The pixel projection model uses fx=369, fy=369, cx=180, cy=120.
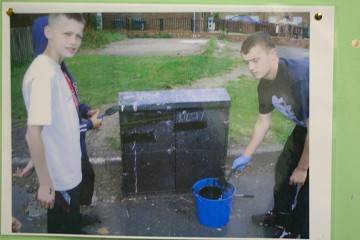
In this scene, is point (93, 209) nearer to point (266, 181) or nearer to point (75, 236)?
point (75, 236)

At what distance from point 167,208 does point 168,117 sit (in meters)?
0.38

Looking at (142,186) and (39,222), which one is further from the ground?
(142,186)

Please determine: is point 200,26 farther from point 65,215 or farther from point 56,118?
point 65,215

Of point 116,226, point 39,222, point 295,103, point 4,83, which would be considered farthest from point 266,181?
point 4,83

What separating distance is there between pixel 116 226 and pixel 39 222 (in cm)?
33

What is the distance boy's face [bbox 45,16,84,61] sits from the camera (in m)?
1.51

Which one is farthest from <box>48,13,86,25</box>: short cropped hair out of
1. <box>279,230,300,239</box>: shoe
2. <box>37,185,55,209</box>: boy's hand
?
<box>279,230,300,239</box>: shoe

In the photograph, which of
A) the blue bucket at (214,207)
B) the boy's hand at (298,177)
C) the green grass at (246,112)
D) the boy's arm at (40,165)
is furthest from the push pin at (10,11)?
the boy's hand at (298,177)

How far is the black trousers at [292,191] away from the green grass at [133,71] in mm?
408

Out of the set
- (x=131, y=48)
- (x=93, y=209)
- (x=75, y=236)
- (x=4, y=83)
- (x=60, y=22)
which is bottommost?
(x=75, y=236)

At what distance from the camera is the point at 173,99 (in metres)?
1.50

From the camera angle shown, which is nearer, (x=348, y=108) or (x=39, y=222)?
(x=348, y=108)

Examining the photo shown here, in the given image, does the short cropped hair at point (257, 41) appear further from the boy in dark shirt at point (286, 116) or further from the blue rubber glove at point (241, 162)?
the blue rubber glove at point (241, 162)

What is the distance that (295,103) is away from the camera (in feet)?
4.91
